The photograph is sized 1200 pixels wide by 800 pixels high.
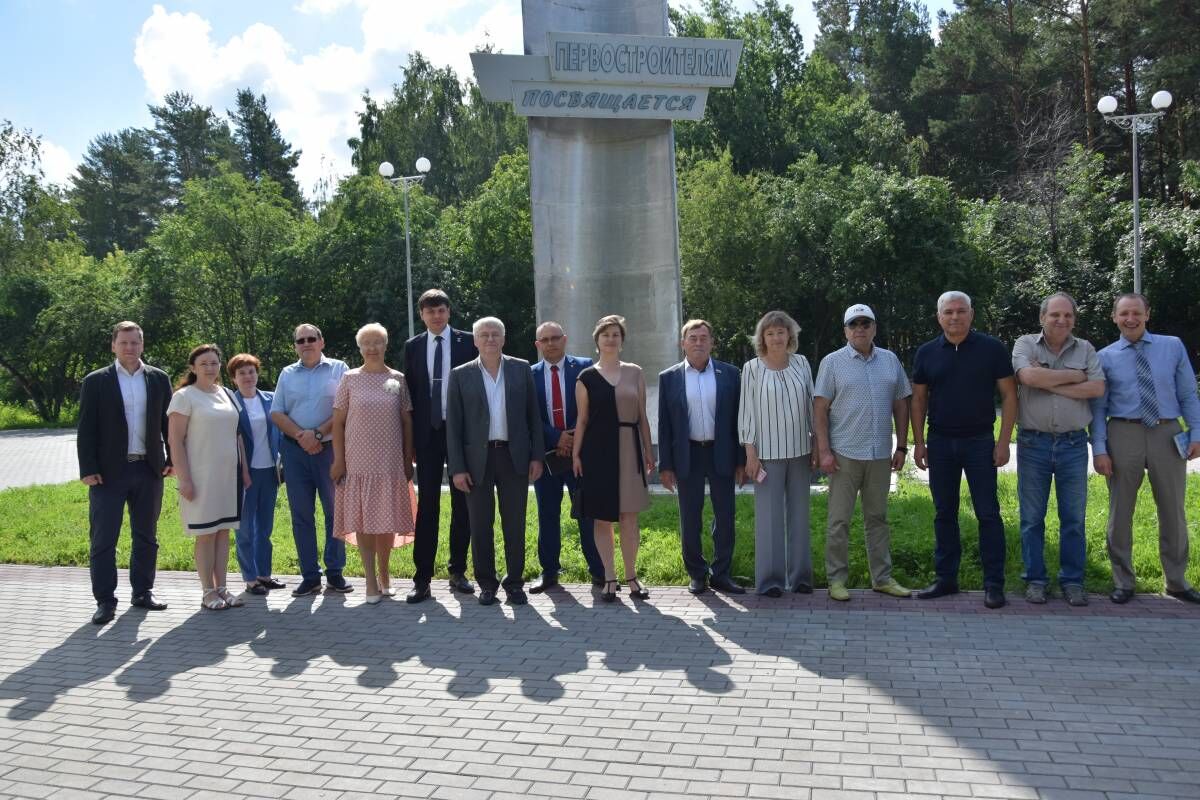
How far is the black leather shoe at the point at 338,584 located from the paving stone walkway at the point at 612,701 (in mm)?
488

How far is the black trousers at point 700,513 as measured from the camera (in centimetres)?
687

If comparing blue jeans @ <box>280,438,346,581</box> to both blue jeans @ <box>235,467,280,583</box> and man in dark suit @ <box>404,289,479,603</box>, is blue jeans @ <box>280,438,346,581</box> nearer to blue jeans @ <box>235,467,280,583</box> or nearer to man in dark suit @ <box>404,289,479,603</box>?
blue jeans @ <box>235,467,280,583</box>

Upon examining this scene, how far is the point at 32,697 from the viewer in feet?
17.1

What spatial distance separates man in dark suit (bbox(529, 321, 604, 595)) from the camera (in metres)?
7.21

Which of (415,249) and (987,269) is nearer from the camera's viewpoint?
(987,269)

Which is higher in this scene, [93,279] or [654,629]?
[93,279]

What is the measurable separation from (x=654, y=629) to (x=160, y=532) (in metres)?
5.92

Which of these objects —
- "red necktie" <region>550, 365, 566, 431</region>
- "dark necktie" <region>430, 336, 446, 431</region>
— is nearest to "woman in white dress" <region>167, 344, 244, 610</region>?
"dark necktie" <region>430, 336, 446, 431</region>

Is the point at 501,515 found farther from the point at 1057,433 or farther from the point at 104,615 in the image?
the point at 1057,433

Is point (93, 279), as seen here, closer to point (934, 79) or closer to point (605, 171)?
point (605, 171)

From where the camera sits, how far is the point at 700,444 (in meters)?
6.88

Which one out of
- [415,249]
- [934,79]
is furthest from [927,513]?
[934,79]

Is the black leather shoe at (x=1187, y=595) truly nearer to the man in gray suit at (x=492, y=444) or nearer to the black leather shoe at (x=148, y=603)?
the man in gray suit at (x=492, y=444)

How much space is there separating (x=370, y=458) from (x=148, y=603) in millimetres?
1883
